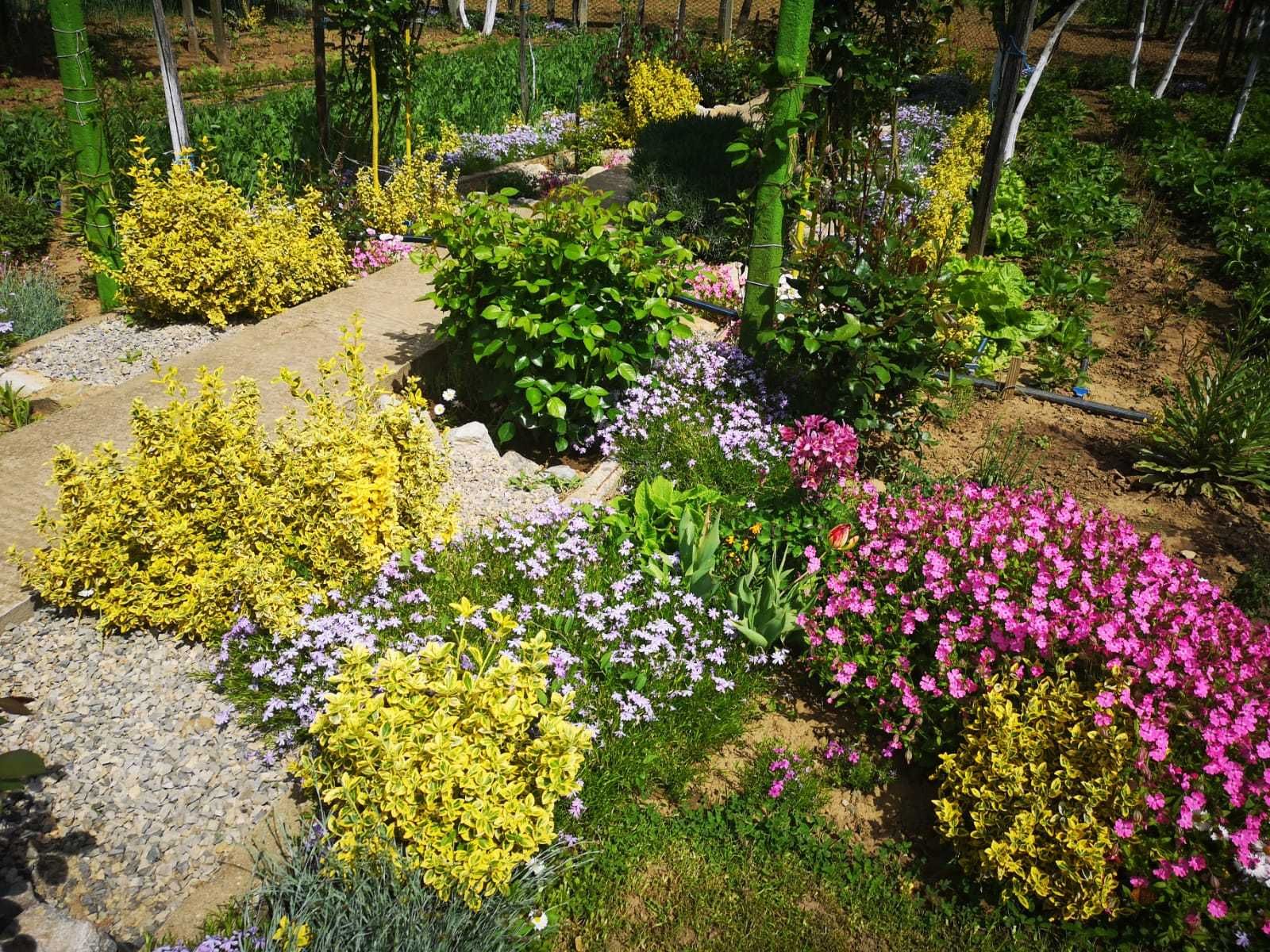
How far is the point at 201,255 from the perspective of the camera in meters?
5.02

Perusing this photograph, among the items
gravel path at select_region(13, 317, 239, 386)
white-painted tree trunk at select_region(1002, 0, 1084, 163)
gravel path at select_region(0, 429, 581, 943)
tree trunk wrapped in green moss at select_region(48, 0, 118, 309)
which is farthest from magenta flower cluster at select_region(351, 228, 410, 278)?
white-painted tree trunk at select_region(1002, 0, 1084, 163)

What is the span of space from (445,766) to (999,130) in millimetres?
6334

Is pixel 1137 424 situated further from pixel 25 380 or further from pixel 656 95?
pixel 656 95

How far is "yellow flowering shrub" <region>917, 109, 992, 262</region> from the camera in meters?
7.04

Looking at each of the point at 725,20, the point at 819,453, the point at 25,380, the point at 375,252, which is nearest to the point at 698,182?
the point at 375,252

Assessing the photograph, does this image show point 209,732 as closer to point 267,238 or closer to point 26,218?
point 267,238

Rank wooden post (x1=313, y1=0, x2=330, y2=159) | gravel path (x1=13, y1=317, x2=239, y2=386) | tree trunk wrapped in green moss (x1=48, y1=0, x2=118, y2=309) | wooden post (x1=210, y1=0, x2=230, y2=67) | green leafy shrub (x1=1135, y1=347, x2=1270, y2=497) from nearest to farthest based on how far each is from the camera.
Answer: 1. green leafy shrub (x1=1135, y1=347, x2=1270, y2=497)
2. gravel path (x1=13, y1=317, x2=239, y2=386)
3. tree trunk wrapped in green moss (x1=48, y1=0, x2=118, y2=309)
4. wooden post (x1=313, y1=0, x2=330, y2=159)
5. wooden post (x1=210, y1=0, x2=230, y2=67)

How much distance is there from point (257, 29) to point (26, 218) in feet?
50.0

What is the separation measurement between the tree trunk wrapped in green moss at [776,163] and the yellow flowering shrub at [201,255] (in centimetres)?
289

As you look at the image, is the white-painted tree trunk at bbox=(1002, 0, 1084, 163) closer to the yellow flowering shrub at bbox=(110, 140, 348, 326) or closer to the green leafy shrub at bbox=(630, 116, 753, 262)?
the green leafy shrub at bbox=(630, 116, 753, 262)

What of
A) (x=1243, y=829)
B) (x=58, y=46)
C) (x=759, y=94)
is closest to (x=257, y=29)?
(x=759, y=94)

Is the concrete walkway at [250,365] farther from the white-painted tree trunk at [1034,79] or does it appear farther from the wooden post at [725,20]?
the wooden post at [725,20]

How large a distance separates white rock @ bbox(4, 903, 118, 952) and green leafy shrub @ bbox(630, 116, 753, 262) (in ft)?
19.0

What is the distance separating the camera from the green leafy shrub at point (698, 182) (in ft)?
23.1
